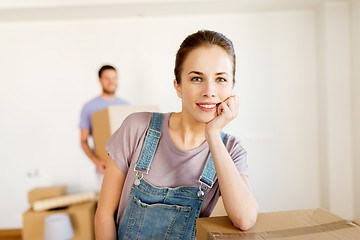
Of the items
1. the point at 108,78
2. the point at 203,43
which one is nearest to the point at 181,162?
the point at 203,43

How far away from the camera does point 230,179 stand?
776 millimetres

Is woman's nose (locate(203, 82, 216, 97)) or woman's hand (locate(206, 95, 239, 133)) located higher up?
woman's nose (locate(203, 82, 216, 97))

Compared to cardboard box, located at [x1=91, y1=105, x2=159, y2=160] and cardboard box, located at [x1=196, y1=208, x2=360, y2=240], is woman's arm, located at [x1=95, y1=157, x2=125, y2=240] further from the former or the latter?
cardboard box, located at [x1=91, y1=105, x2=159, y2=160]

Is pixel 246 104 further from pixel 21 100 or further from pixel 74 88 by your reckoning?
pixel 21 100

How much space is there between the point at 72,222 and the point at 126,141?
184 cm

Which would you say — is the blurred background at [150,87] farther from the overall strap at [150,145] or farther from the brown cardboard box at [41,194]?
the overall strap at [150,145]

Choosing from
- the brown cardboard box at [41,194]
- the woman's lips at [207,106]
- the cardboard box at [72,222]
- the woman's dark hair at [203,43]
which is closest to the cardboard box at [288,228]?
the woman's lips at [207,106]

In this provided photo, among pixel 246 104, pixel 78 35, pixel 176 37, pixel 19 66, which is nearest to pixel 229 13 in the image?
pixel 176 37

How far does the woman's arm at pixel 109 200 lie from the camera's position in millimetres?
872

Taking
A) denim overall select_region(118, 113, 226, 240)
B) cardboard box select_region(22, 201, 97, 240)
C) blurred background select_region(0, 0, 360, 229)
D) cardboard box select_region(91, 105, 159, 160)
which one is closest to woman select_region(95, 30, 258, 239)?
denim overall select_region(118, 113, 226, 240)

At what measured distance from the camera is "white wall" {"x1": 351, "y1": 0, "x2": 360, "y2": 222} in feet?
8.85

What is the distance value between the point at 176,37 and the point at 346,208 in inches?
86.5

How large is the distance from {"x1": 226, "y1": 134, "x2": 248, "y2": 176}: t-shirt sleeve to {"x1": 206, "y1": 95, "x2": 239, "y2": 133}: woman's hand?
0.08m

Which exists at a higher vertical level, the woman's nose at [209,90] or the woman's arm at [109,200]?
the woman's nose at [209,90]
